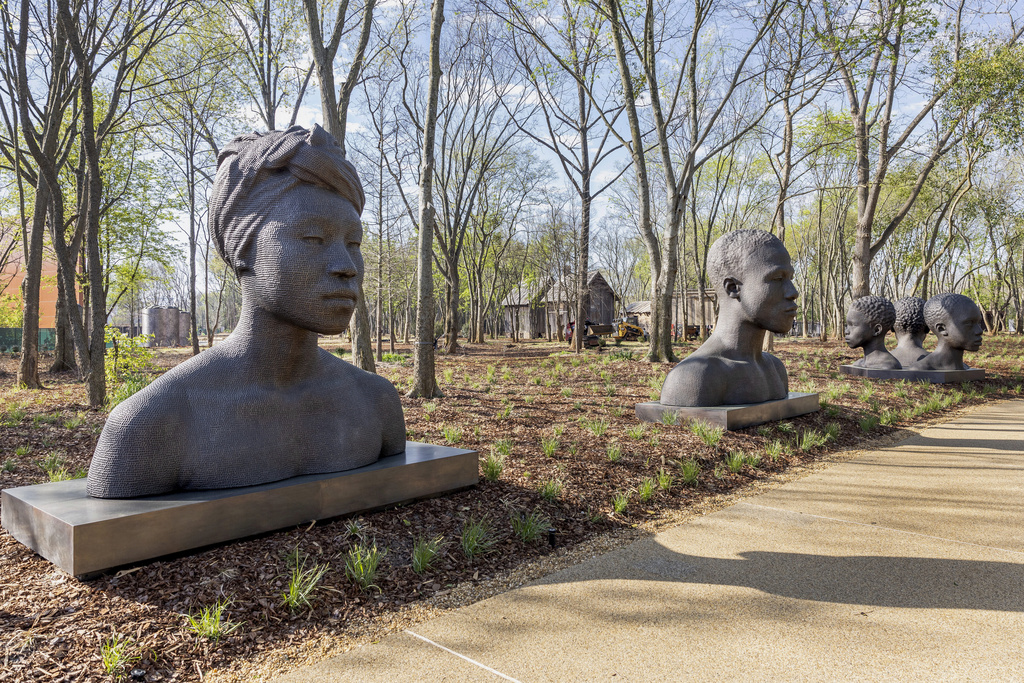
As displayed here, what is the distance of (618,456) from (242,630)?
12.3 ft

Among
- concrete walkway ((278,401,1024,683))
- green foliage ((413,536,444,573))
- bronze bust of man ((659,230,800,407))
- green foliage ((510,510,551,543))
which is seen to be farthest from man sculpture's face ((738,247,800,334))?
green foliage ((413,536,444,573))

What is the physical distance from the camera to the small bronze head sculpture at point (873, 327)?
1302 cm

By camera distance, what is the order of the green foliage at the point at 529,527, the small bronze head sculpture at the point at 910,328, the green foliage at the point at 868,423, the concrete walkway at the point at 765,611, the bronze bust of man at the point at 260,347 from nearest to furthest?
the concrete walkway at the point at 765,611
the bronze bust of man at the point at 260,347
the green foliage at the point at 529,527
the green foliage at the point at 868,423
the small bronze head sculpture at the point at 910,328

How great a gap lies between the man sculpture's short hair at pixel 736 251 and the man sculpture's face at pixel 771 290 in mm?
63

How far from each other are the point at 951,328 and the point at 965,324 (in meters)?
0.25

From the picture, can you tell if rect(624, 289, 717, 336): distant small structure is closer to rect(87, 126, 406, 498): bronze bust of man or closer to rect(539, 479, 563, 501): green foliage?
rect(539, 479, 563, 501): green foliage

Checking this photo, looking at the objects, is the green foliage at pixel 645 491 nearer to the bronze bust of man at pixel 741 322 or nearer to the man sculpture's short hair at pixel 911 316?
the bronze bust of man at pixel 741 322

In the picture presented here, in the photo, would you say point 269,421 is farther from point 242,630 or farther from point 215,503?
point 242,630

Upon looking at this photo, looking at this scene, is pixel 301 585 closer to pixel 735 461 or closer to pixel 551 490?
pixel 551 490

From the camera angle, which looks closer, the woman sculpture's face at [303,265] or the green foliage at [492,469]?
the woman sculpture's face at [303,265]

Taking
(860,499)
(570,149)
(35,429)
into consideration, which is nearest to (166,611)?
(860,499)

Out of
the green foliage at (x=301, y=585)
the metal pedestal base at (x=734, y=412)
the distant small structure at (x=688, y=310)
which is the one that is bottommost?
the green foliage at (x=301, y=585)

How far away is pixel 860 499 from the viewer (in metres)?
5.13

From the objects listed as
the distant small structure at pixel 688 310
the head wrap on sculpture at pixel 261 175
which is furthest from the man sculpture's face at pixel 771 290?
the distant small structure at pixel 688 310
